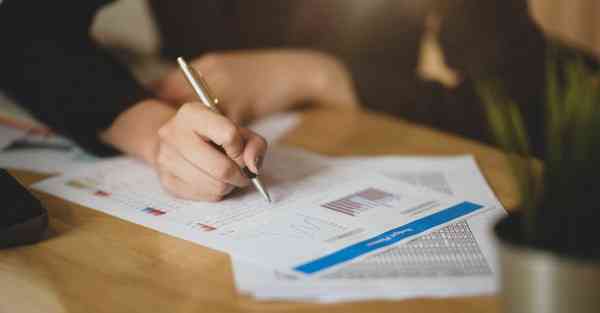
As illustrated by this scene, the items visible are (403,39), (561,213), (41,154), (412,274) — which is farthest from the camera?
(403,39)

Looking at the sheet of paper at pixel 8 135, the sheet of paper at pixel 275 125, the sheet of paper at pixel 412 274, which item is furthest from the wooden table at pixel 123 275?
the sheet of paper at pixel 275 125

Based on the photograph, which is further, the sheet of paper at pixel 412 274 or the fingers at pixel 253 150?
the fingers at pixel 253 150

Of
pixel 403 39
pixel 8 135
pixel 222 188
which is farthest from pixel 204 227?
pixel 403 39

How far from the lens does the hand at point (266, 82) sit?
39.6 inches

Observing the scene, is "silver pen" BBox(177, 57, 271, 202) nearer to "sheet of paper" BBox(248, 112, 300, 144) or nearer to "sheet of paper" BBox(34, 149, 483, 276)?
"sheet of paper" BBox(34, 149, 483, 276)

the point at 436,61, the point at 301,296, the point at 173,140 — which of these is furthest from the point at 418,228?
the point at 436,61

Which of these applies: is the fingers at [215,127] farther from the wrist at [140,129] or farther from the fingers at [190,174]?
the wrist at [140,129]

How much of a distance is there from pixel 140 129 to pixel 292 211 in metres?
0.29

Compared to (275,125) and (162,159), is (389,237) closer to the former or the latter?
(162,159)

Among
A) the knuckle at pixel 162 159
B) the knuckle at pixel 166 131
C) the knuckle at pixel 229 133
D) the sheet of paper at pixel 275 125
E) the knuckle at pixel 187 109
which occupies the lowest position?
the sheet of paper at pixel 275 125

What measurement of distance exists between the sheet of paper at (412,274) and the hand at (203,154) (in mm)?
137

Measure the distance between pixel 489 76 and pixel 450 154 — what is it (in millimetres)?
193

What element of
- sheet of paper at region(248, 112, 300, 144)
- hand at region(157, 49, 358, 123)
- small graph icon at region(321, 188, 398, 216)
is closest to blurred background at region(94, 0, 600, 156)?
hand at region(157, 49, 358, 123)

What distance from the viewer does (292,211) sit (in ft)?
2.08
